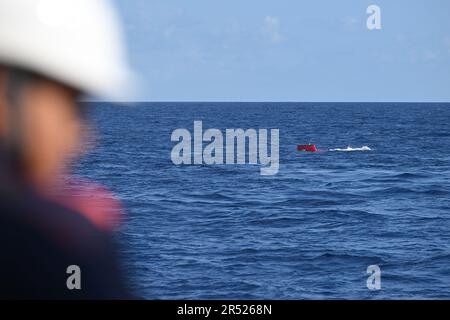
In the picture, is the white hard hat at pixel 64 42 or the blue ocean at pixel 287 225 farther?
the blue ocean at pixel 287 225

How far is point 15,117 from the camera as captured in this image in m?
1.04

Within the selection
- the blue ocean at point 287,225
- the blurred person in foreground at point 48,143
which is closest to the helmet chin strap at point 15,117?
the blurred person in foreground at point 48,143

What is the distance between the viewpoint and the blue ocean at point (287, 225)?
21.5m

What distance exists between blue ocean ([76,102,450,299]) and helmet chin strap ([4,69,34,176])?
0.18 metres

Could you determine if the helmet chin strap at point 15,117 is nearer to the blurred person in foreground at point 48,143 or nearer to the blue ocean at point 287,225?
the blurred person in foreground at point 48,143

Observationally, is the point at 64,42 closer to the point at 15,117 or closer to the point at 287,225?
the point at 15,117

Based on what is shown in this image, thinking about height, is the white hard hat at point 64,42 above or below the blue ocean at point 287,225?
above

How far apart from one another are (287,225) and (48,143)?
105ft

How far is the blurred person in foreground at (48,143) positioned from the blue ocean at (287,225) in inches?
4.5

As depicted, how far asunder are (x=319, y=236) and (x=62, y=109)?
29.3 m

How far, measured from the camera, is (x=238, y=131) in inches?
4023

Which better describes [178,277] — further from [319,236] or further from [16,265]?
[16,265]

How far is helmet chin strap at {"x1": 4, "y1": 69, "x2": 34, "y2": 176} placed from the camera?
3.25ft
